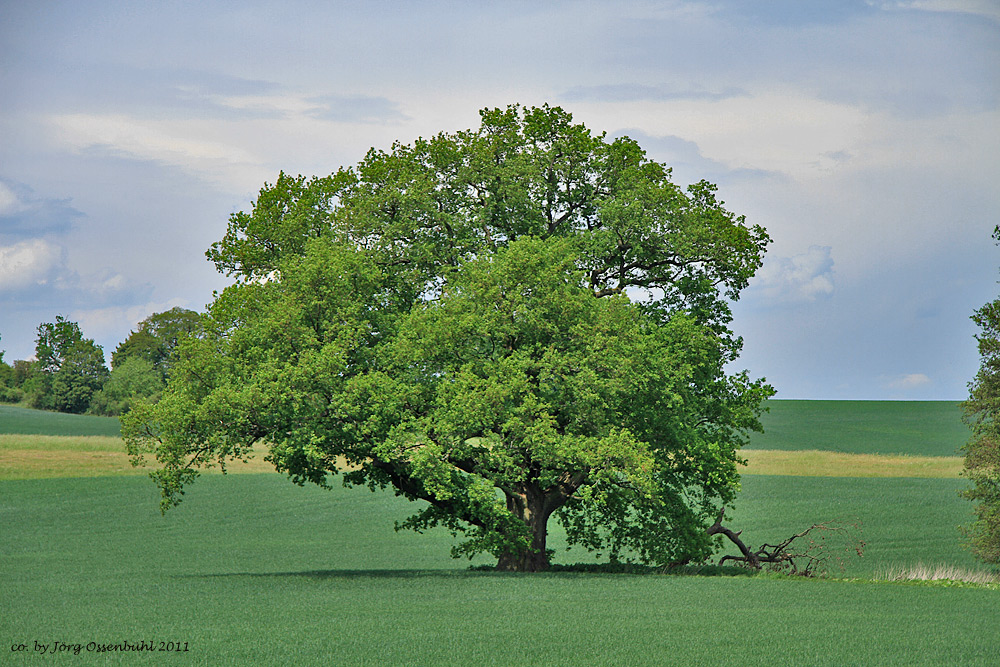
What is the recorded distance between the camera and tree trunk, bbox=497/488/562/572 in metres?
34.2

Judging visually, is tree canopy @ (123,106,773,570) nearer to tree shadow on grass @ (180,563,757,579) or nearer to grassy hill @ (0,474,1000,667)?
tree shadow on grass @ (180,563,757,579)

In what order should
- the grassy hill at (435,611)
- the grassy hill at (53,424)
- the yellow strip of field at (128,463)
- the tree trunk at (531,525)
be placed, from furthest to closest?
the grassy hill at (53,424) → the yellow strip of field at (128,463) → the tree trunk at (531,525) → the grassy hill at (435,611)

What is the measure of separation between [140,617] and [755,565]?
889 inches

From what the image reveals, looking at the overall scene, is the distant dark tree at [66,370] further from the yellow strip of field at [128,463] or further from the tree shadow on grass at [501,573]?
the tree shadow on grass at [501,573]

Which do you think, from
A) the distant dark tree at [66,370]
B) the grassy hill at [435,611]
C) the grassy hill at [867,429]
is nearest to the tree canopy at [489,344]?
the grassy hill at [435,611]

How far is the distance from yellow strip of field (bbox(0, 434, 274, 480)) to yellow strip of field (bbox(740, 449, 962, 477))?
146 ft

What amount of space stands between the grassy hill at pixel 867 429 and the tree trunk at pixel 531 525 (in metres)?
73.5

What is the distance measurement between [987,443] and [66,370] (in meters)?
138

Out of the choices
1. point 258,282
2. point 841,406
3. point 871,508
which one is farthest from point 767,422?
point 258,282

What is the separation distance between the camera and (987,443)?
4025cm

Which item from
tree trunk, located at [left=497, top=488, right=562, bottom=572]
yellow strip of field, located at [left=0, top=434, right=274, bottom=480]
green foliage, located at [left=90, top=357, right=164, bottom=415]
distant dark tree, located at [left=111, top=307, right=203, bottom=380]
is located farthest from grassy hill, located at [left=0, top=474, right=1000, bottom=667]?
distant dark tree, located at [left=111, top=307, right=203, bottom=380]

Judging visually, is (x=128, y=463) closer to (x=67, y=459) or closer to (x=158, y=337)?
(x=67, y=459)

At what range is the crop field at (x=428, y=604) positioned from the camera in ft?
63.3

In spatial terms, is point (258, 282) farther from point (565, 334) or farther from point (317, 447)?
point (565, 334)
